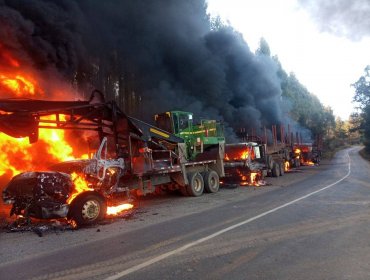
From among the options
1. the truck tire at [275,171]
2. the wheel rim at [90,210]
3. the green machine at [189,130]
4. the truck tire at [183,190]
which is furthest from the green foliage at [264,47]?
the wheel rim at [90,210]

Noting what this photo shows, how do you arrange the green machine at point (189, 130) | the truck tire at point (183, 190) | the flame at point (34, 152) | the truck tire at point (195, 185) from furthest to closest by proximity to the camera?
the green machine at point (189, 130) < the truck tire at point (183, 190) < the truck tire at point (195, 185) < the flame at point (34, 152)

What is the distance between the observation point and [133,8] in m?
30.0

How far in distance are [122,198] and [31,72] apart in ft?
27.8

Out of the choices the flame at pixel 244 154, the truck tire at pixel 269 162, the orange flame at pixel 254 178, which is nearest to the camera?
the orange flame at pixel 254 178

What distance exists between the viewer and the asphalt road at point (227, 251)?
4.70 meters

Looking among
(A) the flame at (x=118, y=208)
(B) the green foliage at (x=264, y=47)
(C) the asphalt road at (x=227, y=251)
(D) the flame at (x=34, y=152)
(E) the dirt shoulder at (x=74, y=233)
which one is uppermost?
(B) the green foliage at (x=264, y=47)

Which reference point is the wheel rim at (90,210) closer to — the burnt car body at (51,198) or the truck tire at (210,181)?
the burnt car body at (51,198)

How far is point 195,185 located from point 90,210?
21.4ft

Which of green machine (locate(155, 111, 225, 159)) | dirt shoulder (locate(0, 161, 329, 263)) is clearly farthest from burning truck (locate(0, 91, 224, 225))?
green machine (locate(155, 111, 225, 159))

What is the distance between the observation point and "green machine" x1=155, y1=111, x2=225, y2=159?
53.6ft

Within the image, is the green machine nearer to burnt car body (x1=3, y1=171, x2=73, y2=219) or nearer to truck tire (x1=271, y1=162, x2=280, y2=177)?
truck tire (x1=271, y1=162, x2=280, y2=177)

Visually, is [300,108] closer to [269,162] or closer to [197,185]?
[269,162]

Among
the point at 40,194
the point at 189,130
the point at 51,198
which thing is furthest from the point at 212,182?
the point at 40,194

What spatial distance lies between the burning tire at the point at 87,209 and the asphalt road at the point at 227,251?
4.48ft
